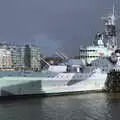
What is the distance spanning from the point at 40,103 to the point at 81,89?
550 inches

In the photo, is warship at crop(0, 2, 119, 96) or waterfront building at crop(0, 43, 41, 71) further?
waterfront building at crop(0, 43, 41, 71)

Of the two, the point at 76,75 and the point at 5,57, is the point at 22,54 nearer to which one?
the point at 5,57

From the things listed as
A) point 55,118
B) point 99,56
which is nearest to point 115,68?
point 99,56

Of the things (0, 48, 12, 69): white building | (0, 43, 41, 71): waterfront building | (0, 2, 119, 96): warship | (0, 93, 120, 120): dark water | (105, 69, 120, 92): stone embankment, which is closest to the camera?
(0, 93, 120, 120): dark water

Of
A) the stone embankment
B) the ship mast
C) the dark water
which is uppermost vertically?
the ship mast

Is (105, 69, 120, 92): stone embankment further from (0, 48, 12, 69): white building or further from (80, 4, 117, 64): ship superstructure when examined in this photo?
(0, 48, 12, 69): white building

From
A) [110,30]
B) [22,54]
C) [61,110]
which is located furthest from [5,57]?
[61,110]

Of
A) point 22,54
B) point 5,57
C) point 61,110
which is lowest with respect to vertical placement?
point 61,110

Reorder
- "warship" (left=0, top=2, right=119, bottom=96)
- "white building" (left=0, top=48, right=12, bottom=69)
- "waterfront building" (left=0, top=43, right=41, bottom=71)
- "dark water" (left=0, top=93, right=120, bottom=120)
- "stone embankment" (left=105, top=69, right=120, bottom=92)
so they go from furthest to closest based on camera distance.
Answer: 1. "waterfront building" (left=0, top=43, right=41, bottom=71)
2. "white building" (left=0, top=48, right=12, bottom=69)
3. "stone embankment" (left=105, top=69, right=120, bottom=92)
4. "warship" (left=0, top=2, right=119, bottom=96)
5. "dark water" (left=0, top=93, right=120, bottom=120)

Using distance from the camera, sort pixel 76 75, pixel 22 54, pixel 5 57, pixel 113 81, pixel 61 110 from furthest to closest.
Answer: pixel 22 54 → pixel 5 57 → pixel 113 81 → pixel 76 75 → pixel 61 110

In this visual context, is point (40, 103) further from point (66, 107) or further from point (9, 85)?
point (9, 85)

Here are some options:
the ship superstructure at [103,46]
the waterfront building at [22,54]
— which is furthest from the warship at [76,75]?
the waterfront building at [22,54]

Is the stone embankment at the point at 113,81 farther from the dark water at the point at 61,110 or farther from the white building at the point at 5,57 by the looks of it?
the white building at the point at 5,57

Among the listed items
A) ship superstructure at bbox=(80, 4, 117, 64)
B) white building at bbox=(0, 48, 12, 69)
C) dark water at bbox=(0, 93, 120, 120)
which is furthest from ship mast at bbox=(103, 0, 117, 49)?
white building at bbox=(0, 48, 12, 69)
